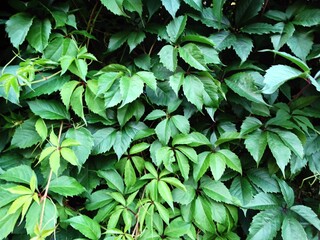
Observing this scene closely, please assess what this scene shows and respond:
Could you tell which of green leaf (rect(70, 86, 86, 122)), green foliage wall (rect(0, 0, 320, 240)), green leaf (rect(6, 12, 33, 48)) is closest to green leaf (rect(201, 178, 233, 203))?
green foliage wall (rect(0, 0, 320, 240))

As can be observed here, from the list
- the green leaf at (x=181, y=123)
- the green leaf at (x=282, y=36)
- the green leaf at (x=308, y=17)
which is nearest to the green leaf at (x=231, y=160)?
the green leaf at (x=181, y=123)

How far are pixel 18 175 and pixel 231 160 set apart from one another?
61cm

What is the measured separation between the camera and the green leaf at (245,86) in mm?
895

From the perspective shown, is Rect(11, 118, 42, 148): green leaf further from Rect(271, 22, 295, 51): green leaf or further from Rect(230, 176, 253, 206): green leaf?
Rect(271, 22, 295, 51): green leaf

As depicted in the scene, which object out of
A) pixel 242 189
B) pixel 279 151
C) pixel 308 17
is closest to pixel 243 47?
pixel 308 17

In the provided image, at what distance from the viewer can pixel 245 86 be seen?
2.99 ft

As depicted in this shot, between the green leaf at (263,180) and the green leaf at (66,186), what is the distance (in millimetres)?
524

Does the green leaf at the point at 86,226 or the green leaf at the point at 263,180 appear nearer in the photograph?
the green leaf at the point at 86,226

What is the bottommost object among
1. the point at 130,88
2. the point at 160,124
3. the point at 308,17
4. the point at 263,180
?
the point at 263,180

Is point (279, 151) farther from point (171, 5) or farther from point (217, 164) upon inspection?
point (171, 5)

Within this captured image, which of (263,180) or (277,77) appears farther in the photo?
(263,180)

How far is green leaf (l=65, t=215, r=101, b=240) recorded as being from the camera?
0.81 meters

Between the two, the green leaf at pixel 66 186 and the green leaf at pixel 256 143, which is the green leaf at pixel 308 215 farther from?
the green leaf at pixel 66 186

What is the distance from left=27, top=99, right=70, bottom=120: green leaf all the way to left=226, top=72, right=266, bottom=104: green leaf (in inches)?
20.0
